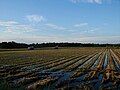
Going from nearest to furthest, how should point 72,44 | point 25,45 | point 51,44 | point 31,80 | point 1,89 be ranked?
point 1,89, point 31,80, point 25,45, point 51,44, point 72,44

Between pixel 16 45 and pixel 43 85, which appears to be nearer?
pixel 43 85

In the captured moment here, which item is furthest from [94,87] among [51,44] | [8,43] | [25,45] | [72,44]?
[72,44]

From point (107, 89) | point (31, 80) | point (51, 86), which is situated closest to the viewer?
point (107, 89)

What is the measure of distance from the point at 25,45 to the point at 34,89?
126 metres

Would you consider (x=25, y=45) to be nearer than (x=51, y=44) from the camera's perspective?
Yes

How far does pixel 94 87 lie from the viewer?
46.6 ft

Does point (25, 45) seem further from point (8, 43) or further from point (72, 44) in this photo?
point (72, 44)

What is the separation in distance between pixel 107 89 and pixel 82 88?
1.13 meters

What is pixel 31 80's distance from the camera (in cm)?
1675

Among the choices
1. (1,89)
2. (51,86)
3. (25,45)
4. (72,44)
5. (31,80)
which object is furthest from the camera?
(72,44)

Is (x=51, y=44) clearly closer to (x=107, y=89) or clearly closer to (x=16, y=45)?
(x=16, y=45)

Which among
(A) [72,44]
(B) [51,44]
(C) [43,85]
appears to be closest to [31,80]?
(C) [43,85]

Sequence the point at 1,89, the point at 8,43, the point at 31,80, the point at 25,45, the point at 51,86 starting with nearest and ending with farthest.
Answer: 1. the point at 1,89
2. the point at 51,86
3. the point at 31,80
4. the point at 8,43
5. the point at 25,45

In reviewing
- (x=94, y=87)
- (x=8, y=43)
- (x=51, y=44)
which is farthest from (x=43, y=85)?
(x=51, y=44)
